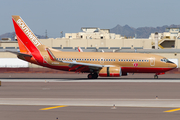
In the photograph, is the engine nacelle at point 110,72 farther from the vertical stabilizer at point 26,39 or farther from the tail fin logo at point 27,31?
the tail fin logo at point 27,31

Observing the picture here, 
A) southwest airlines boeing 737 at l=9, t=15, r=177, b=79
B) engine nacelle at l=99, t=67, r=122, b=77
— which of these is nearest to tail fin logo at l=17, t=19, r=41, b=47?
Result: southwest airlines boeing 737 at l=9, t=15, r=177, b=79

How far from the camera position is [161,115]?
16484 millimetres

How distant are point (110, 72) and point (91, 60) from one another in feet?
14.1

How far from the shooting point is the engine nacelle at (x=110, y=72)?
4241 centimetres

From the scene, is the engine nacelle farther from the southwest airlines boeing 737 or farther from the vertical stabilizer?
the vertical stabilizer

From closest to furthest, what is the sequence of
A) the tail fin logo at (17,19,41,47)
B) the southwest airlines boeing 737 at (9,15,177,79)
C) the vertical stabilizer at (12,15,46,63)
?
1. the southwest airlines boeing 737 at (9,15,177,79)
2. the vertical stabilizer at (12,15,46,63)
3. the tail fin logo at (17,19,41,47)

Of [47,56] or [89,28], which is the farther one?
[89,28]

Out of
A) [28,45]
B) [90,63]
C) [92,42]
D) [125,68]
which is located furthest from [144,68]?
[92,42]

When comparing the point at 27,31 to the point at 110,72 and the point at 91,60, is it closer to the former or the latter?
the point at 91,60

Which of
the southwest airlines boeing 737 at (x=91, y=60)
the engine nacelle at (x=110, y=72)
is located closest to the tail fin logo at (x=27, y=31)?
the southwest airlines boeing 737 at (x=91, y=60)

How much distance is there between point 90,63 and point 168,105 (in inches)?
1020

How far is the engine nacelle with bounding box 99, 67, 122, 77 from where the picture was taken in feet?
139

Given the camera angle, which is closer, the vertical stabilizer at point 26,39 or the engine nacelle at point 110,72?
the engine nacelle at point 110,72

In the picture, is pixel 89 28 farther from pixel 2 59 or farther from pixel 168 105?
pixel 168 105
